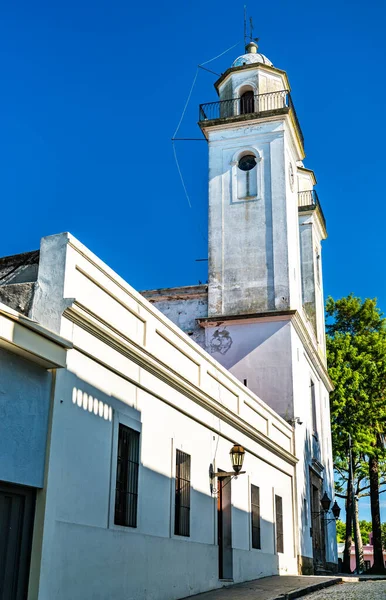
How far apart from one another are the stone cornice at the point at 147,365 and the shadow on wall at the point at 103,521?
706mm

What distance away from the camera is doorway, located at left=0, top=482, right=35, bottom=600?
7.15m

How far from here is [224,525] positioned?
14.2 metres

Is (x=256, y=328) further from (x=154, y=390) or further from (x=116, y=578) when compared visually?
(x=116, y=578)

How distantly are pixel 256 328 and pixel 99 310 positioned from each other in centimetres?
1143

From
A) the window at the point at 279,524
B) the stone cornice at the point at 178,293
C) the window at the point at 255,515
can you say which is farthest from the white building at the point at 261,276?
the window at the point at 255,515

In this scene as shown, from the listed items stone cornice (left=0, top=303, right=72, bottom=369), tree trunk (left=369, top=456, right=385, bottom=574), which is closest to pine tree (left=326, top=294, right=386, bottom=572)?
tree trunk (left=369, top=456, right=385, bottom=574)

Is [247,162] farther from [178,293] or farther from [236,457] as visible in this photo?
[236,457]

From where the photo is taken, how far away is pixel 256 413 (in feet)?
55.9

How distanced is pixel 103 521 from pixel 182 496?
3.21m

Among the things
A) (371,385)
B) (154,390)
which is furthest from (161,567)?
(371,385)

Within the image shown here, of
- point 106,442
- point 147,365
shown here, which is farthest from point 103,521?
point 147,365

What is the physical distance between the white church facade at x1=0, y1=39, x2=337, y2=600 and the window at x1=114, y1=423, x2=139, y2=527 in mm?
27

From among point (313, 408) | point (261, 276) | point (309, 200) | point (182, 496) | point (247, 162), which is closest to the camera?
point (182, 496)

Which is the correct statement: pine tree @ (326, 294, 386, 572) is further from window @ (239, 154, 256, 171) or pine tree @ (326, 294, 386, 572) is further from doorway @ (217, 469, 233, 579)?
doorway @ (217, 469, 233, 579)
